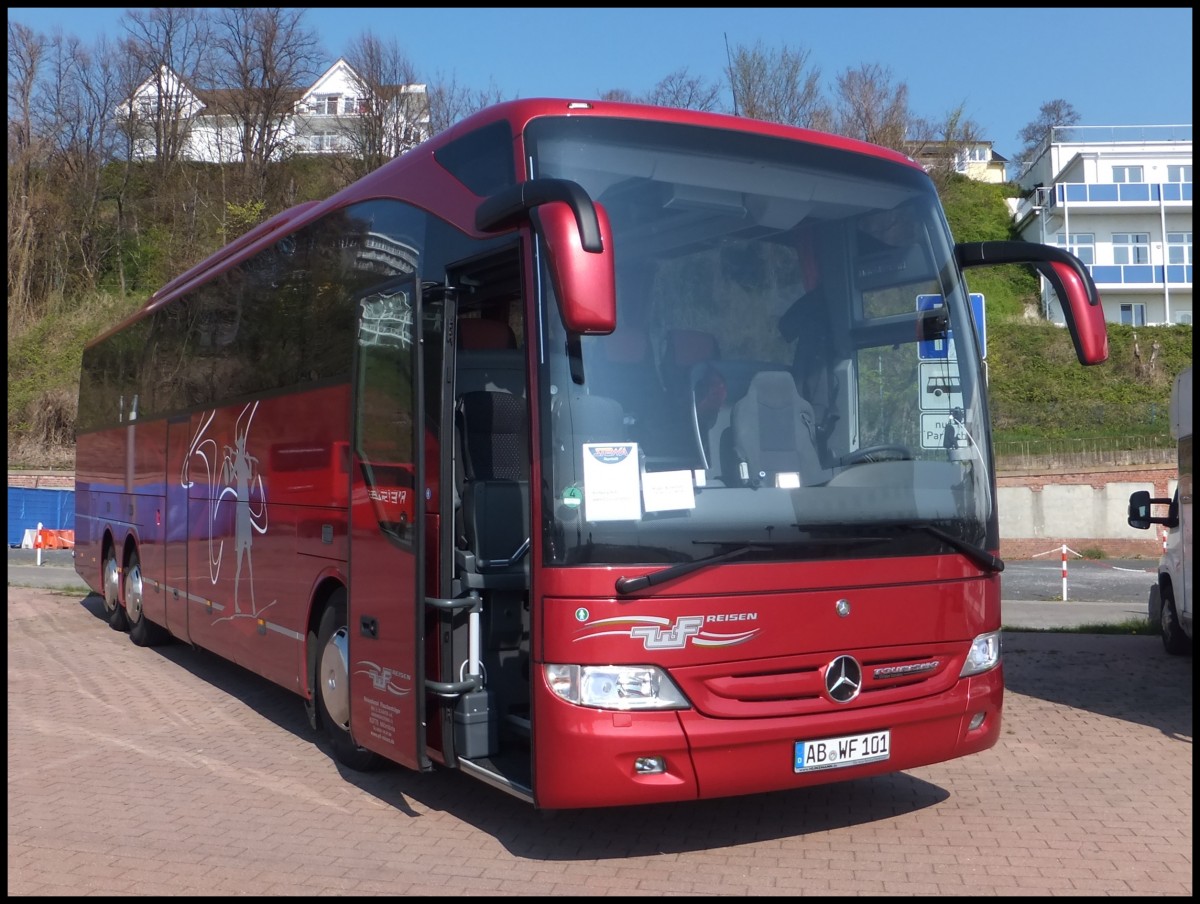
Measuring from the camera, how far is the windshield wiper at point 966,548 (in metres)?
6.30

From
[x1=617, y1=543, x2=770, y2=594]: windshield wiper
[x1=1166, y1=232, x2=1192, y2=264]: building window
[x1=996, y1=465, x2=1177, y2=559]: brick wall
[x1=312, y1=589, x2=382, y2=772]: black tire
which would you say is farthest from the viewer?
[x1=1166, y1=232, x2=1192, y2=264]: building window

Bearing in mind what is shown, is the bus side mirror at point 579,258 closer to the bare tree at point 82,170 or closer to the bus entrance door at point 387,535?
the bus entrance door at point 387,535

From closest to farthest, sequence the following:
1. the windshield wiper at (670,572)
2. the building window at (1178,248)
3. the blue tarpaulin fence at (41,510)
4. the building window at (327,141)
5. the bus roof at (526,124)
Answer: the windshield wiper at (670,572) → the bus roof at (526,124) → the blue tarpaulin fence at (41,510) → the building window at (327,141) → the building window at (1178,248)

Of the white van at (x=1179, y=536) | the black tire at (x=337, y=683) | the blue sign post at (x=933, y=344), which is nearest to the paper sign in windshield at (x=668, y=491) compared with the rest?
the blue sign post at (x=933, y=344)

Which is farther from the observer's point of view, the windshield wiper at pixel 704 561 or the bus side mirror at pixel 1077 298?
the bus side mirror at pixel 1077 298

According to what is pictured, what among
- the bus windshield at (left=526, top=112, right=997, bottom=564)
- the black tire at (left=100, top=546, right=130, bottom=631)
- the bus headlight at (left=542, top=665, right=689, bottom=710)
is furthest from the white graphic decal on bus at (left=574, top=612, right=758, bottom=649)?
the black tire at (left=100, top=546, right=130, bottom=631)

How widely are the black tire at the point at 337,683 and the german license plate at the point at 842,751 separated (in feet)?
9.41

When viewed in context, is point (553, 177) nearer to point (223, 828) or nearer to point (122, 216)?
point (223, 828)

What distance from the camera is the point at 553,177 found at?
231 inches

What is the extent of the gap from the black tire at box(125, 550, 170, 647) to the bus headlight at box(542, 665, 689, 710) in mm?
9207

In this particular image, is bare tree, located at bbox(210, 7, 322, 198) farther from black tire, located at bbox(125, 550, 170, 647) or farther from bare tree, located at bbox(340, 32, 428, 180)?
black tire, located at bbox(125, 550, 170, 647)

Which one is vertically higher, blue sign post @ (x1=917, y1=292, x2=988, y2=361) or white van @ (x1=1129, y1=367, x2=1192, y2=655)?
blue sign post @ (x1=917, y1=292, x2=988, y2=361)

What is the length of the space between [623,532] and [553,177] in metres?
1.66

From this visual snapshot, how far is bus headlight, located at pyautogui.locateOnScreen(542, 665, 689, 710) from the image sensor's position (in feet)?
18.4
